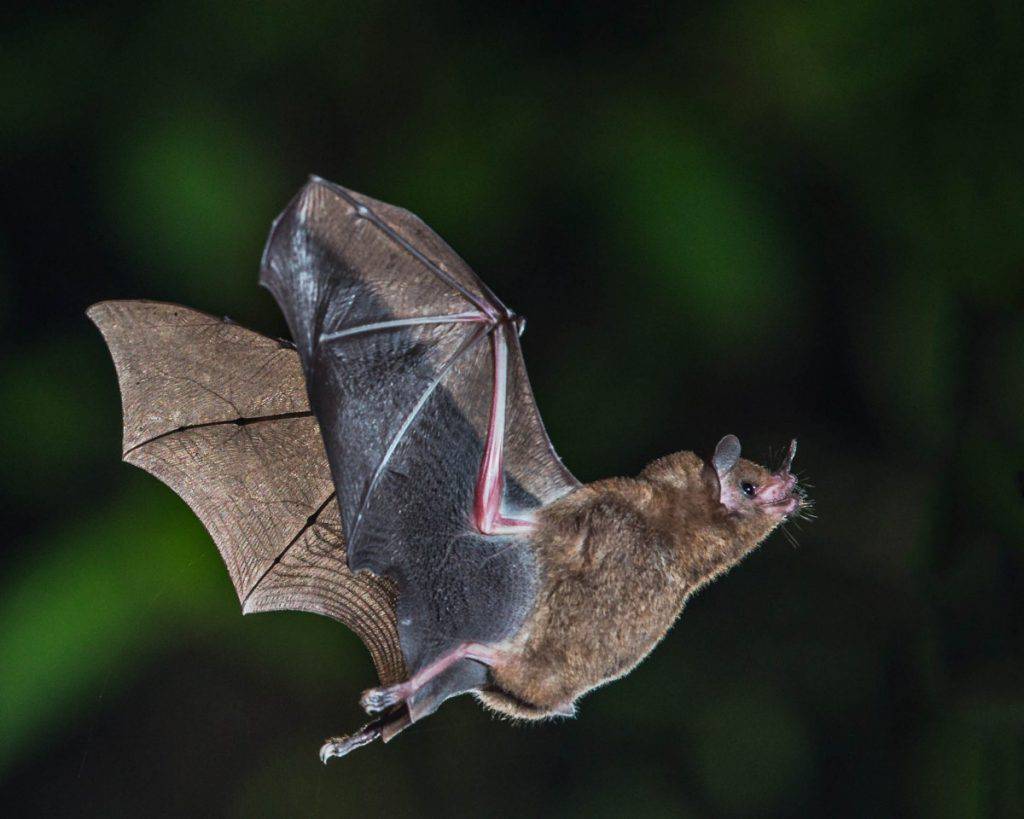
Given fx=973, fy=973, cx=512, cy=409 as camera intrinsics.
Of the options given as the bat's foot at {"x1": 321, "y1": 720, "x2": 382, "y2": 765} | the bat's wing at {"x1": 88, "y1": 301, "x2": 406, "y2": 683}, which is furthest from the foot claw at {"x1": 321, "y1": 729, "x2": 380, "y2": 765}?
the bat's wing at {"x1": 88, "y1": 301, "x2": 406, "y2": 683}

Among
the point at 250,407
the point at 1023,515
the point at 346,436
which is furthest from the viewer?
the point at 1023,515

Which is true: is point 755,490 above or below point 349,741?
above

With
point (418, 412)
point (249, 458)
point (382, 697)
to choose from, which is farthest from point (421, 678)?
point (249, 458)

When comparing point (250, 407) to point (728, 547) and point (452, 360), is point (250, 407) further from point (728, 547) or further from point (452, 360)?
point (728, 547)

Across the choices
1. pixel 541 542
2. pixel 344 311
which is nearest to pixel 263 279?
pixel 344 311

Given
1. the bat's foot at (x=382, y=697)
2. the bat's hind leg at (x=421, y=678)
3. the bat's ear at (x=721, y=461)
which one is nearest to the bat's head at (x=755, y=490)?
the bat's ear at (x=721, y=461)

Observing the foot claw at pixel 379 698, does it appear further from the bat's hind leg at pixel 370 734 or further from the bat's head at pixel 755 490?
the bat's head at pixel 755 490

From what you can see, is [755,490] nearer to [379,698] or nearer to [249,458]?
[379,698]
